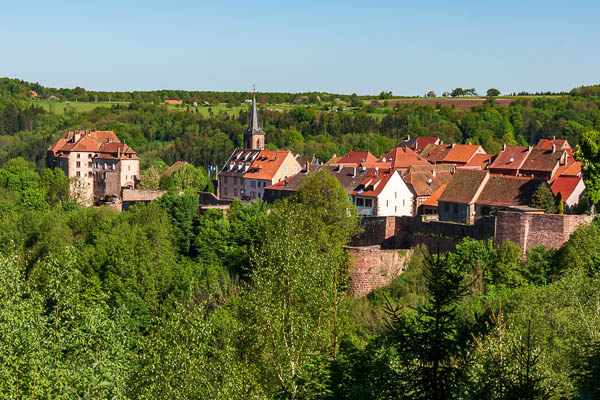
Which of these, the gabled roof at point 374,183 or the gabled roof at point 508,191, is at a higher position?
the gabled roof at point 508,191

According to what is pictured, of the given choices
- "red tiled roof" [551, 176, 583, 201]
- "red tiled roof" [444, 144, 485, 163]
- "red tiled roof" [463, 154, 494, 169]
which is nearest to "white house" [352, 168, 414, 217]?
"red tiled roof" [551, 176, 583, 201]

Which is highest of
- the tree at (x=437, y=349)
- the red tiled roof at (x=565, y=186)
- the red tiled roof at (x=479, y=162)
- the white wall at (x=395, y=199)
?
the tree at (x=437, y=349)

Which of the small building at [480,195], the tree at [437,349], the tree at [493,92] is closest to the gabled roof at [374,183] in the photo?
the small building at [480,195]

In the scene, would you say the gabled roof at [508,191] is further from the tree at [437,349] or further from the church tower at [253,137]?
the church tower at [253,137]

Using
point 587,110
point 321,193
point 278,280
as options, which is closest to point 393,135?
point 587,110

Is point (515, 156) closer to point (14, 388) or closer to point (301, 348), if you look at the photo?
point (301, 348)

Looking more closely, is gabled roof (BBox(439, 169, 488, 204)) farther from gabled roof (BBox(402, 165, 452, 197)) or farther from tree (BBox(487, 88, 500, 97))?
tree (BBox(487, 88, 500, 97))
